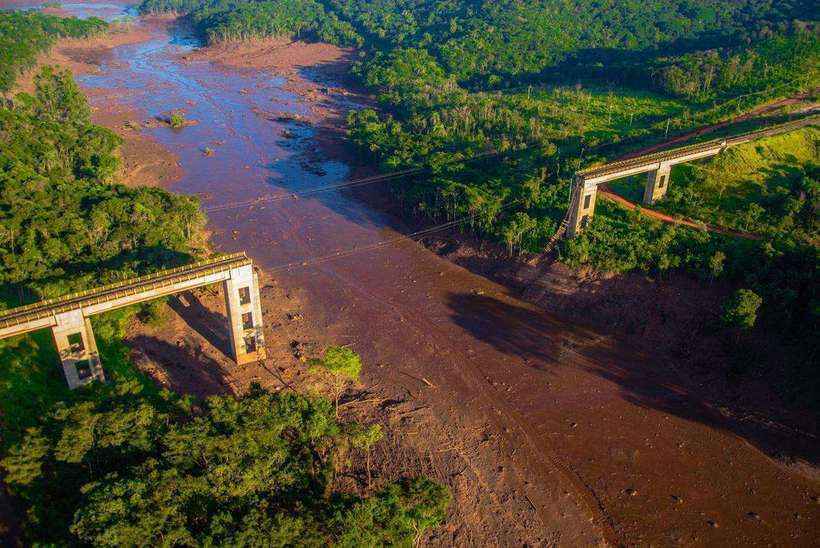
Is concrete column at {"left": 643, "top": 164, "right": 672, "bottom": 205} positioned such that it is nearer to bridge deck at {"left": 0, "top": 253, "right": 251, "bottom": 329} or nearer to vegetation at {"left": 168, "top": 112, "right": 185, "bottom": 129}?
bridge deck at {"left": 0, "top": 253, "right": 251, "bottom": 329}

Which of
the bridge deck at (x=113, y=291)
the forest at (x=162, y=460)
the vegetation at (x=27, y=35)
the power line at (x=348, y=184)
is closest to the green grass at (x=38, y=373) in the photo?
the forest at (x=162, y=460)

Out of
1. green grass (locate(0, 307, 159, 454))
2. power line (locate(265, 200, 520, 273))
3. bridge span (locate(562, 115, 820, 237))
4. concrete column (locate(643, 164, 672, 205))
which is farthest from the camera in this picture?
power line (locate(265, 200, 520, 273))

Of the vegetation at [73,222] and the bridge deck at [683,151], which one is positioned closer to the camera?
the vegetation at [73,222]

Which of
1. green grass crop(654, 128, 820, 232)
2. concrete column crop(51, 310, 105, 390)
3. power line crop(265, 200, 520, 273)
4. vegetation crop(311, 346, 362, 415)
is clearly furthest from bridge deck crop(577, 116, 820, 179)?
→ concrete column crop(51, 310, 105, 390)

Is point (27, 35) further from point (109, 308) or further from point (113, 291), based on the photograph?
point (109, 308)

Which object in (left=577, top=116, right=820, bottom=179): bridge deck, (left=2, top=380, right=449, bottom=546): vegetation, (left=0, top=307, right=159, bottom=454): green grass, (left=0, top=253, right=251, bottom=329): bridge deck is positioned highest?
(left=577, top=116, right=820, bottom=179): bridge deck

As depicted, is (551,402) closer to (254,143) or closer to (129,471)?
(129,471)

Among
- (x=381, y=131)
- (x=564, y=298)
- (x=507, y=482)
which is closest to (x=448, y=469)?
(x=507, y=482)

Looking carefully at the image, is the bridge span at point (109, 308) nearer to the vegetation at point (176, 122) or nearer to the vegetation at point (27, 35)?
the vegetation at point (176, 122)
